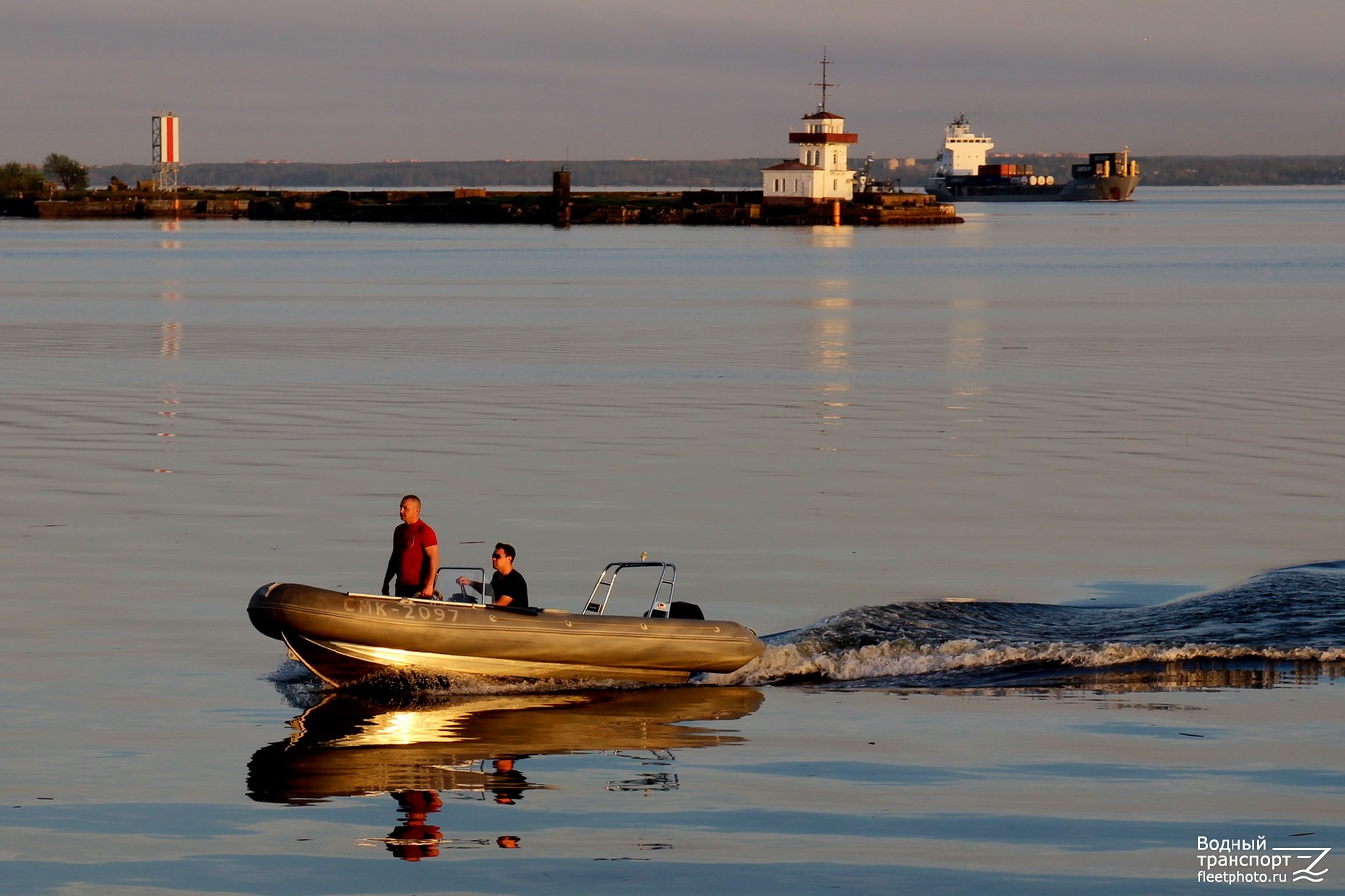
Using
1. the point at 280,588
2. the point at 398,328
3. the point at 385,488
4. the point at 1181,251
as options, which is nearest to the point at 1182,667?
the point at 280,588

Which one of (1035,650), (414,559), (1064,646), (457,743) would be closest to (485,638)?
(414,559)

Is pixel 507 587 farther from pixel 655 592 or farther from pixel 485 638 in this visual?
pixel 655 592

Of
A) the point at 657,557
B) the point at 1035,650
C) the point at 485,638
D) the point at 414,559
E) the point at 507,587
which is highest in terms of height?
the point at 414,559

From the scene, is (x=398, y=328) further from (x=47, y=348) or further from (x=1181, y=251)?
(x=1181, y=251)

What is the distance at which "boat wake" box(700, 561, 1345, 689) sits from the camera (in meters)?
17.8

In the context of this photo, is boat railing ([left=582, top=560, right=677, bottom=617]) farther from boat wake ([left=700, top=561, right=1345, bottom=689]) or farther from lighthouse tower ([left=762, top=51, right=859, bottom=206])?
lighthouse tower ([left=762, top=51, right=859, bottom=206])

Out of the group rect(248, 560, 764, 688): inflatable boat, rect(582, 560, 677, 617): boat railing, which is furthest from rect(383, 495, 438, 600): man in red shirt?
rect(582, 560, 677, 617): boat railing

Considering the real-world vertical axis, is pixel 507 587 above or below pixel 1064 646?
above

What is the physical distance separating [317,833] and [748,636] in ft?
18.6

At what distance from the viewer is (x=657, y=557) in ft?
73.7
